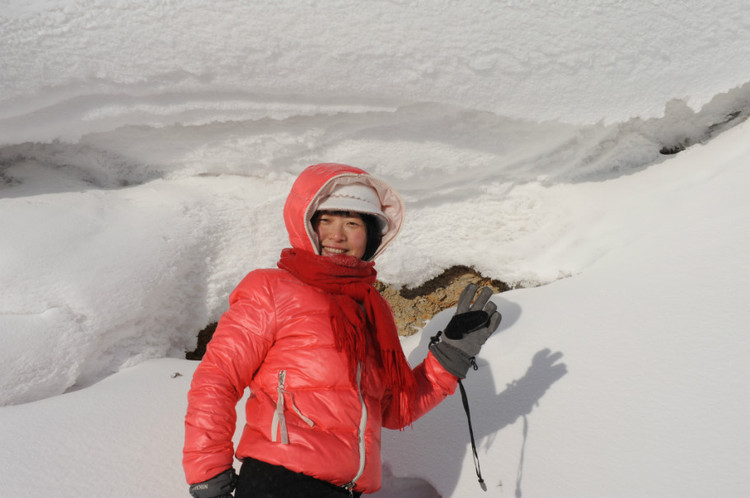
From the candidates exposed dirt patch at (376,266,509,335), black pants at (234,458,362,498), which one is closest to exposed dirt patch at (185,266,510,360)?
exposed dirt patch at (376,266,509,335)

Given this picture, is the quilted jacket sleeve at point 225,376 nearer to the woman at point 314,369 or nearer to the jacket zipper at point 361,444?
the woman at point 314,369

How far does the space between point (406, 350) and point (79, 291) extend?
1.07 meters

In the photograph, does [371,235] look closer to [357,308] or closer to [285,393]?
[357,308]

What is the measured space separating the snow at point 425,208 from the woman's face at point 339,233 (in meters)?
0.52

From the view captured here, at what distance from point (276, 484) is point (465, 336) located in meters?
0.55

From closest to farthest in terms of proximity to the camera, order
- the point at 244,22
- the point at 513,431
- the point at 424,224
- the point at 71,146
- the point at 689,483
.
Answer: the point at 689,483
the point at 513,431
the point at 244,22
the point at 71,146
the point at 424,224

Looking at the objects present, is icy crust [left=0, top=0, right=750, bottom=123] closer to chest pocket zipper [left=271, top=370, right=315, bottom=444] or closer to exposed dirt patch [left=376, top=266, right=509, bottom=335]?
exposed dirt patch [left=376, top=266, right=509, bottom=335]

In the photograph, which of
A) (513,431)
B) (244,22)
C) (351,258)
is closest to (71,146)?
(244,22)

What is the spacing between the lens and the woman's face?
134 cm

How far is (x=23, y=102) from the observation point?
5.11ft

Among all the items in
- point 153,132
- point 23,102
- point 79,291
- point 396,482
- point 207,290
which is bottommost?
point 396,482

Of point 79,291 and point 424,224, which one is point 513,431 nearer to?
point 424,224

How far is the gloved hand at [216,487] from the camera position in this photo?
1015 mm

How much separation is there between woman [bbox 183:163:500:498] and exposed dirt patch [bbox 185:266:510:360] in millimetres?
768
